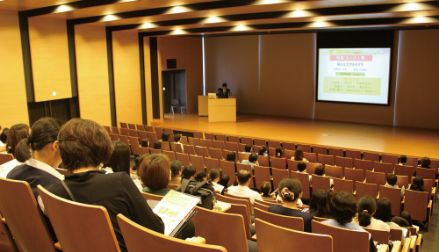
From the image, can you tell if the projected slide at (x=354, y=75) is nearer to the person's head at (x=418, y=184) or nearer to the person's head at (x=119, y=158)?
the person's head at (x=418, y=184)

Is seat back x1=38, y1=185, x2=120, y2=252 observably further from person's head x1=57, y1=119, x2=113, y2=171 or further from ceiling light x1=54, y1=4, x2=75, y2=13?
ceiling light x1=54, y1=4, x2=75, y2=13

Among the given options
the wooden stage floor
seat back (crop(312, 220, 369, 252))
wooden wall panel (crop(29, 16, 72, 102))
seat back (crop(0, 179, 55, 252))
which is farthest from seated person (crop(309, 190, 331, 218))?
wooden wall panel (crop(29, 16, 72, 102))

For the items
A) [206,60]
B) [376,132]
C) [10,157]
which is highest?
[206,60]

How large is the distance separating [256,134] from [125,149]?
790cm

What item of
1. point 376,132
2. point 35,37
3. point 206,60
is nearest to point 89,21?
point 35,37

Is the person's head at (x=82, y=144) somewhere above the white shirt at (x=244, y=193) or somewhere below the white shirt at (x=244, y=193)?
above

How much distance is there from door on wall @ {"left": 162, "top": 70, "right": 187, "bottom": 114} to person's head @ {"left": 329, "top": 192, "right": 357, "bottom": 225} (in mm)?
13158

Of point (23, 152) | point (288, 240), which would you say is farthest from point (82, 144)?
point (288, 240)

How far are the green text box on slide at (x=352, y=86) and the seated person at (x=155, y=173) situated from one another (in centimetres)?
1141

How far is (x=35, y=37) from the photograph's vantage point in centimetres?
1005

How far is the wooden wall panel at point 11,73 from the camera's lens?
9383 millimetres

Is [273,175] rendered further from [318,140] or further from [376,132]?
[376,132]

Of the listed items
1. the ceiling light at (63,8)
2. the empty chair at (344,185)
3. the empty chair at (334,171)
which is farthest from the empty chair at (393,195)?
the ceiling light at (63,8)

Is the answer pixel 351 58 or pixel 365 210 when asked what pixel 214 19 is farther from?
pixel 365 210
